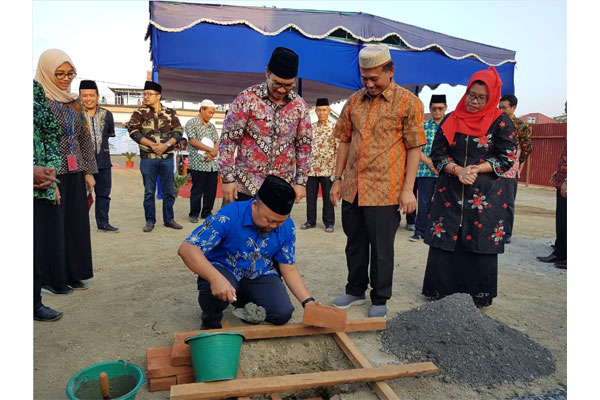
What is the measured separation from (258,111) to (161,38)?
4.06m

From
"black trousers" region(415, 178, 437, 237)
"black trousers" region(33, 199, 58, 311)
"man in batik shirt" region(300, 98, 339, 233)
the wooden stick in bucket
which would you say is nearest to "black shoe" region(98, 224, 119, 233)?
"man in batik shirt" region(300, 98, 339, 233)

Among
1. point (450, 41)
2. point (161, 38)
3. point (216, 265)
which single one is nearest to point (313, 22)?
point (161, 38)

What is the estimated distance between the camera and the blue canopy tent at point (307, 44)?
6172 mm

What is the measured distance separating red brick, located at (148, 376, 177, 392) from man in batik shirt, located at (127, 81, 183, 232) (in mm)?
3870

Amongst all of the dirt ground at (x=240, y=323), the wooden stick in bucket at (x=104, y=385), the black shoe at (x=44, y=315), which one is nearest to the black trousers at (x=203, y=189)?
the dirt ground at (x=240, y=323)

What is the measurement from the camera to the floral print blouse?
3092 millimetres

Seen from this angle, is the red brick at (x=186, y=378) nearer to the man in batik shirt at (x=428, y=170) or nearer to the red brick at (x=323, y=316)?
the red brick at (x=323, y=316)

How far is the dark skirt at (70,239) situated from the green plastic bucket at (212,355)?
1681 millimetres

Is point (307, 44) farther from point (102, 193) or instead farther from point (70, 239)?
point (70, 239)

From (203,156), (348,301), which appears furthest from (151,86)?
(348,301)

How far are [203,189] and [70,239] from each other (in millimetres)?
3354

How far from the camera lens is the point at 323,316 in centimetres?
244

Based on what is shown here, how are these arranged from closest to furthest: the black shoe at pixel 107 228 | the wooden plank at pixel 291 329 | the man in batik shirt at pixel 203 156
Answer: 1. the wooden plank at pixel 291 329
2. the black shoe at pixel 107 228
3. the man in batik shirt at pixel 203 156

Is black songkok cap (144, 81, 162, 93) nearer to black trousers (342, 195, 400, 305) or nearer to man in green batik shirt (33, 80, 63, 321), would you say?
man in green batik shirt (33, 80, 63, 321)
